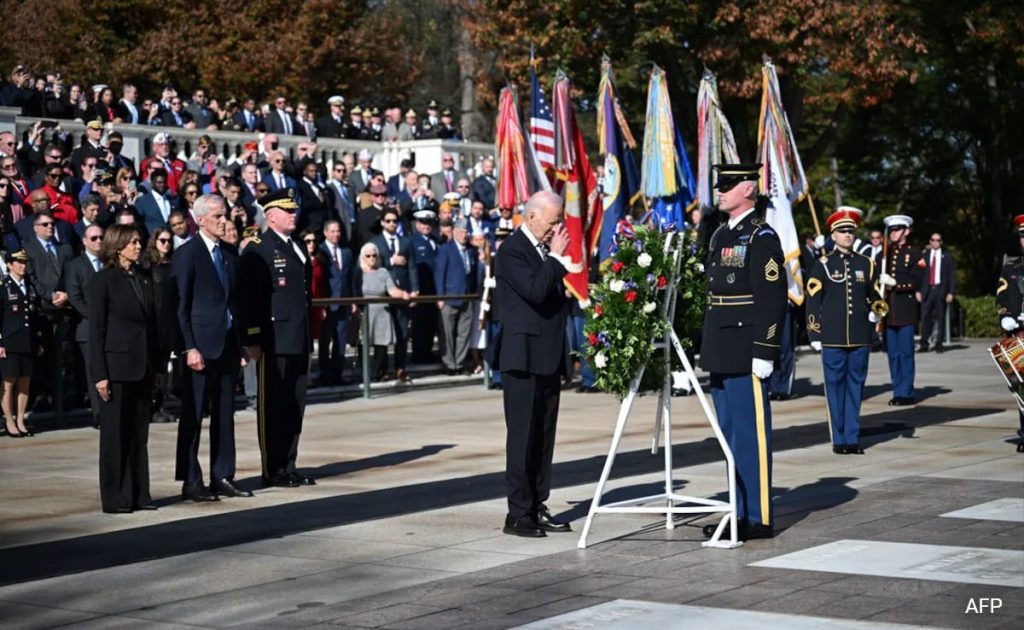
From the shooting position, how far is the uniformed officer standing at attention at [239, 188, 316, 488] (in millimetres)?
12227

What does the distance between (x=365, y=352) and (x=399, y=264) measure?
6.62 feet

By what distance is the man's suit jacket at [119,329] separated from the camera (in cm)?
1124

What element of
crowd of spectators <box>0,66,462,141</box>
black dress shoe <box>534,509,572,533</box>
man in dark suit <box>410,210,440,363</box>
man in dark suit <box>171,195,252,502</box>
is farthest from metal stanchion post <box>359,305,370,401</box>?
black dress shoe <box>534,509,572,533</box>

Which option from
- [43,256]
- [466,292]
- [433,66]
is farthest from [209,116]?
[433,66]

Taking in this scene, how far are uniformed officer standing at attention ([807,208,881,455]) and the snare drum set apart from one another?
147cm

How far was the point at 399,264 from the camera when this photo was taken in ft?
72.2

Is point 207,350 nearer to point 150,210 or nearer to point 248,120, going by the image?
point 150,210

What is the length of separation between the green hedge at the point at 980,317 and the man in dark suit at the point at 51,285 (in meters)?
22.7

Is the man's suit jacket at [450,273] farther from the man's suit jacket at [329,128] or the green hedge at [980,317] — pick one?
the green hedge at [980,317]

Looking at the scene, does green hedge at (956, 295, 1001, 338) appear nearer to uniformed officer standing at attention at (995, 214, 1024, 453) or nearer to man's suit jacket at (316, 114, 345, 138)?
man's suit jacket at (316, 114, 345, 138)

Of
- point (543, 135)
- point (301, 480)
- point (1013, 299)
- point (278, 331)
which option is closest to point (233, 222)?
point (278, 331)

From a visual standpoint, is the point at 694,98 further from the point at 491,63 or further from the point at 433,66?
the point at 433,66

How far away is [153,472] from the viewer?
13516mm

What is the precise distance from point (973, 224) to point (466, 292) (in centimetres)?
2407
